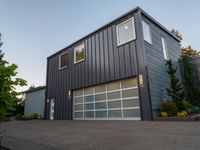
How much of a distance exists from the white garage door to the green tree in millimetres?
5280

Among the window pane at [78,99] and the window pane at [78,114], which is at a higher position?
the window pane at [78,99]

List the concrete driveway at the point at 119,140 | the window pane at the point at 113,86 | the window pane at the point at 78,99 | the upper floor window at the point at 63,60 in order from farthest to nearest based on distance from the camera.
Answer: the upper floor window at the point at 63,60 → the window pane at the point at 78,99 → the window pane at the point at 113,86 → the concrete driveway at the point at 119,140

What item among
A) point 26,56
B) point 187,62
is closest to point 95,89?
point 187,62

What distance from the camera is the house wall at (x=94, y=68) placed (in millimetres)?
7473

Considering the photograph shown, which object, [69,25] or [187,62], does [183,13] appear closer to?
[187,62]

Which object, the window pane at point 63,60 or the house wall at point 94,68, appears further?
the window pane at point 63,60

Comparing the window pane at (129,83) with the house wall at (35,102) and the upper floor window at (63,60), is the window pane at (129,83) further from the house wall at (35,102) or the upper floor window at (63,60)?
the house wall at (35,102)

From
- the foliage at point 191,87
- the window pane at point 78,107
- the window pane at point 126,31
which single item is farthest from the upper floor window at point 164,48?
the window pane at point 78,107

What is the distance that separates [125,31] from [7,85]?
6654 mm

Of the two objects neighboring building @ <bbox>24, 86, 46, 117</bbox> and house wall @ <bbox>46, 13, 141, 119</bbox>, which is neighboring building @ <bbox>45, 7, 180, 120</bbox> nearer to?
house wall @ <bbox>46, 13, 141, 119</bbox>

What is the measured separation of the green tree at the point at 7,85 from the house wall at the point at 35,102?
12959 millimetres

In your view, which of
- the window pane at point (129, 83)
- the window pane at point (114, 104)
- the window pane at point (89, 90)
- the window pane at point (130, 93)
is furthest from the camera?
the window pane at point (89, 90)

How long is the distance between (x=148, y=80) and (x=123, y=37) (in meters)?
2.83

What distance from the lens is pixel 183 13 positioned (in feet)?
37.1
